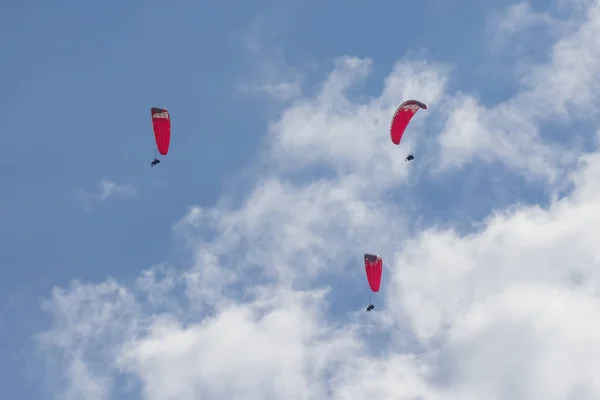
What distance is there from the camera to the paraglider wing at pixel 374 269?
146625 millimetres

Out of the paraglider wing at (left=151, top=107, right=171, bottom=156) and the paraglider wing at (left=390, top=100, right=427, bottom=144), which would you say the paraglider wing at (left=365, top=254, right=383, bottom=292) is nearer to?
the paraglider wing at (left=390, top=100, right=427, bottom=144)

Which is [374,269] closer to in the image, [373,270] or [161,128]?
[373,270]

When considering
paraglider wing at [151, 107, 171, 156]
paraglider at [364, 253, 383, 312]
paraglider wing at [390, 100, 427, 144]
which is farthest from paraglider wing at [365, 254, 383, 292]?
paraglider wing at [151, 107, 171, 156]

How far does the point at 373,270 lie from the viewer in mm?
147625

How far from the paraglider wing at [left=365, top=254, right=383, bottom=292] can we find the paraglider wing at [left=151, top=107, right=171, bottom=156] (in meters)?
29.2

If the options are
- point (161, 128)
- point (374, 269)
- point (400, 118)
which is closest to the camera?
point (161, 128)

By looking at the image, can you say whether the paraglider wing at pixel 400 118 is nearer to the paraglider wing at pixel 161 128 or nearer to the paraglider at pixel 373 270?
the paraglider at pixel 373 270

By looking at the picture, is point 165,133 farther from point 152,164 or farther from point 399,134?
point 399,134

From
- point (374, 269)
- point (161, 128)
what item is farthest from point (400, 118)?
point (161, 128)

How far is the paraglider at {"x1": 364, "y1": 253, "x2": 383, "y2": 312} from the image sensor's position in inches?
5773

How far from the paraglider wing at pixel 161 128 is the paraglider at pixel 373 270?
29210mm

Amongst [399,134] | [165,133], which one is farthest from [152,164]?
[399,134]

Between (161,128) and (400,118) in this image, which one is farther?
(400,118)

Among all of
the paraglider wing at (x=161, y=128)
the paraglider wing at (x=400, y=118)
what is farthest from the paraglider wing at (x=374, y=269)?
the paraglider wing at (x=161, y=128)
